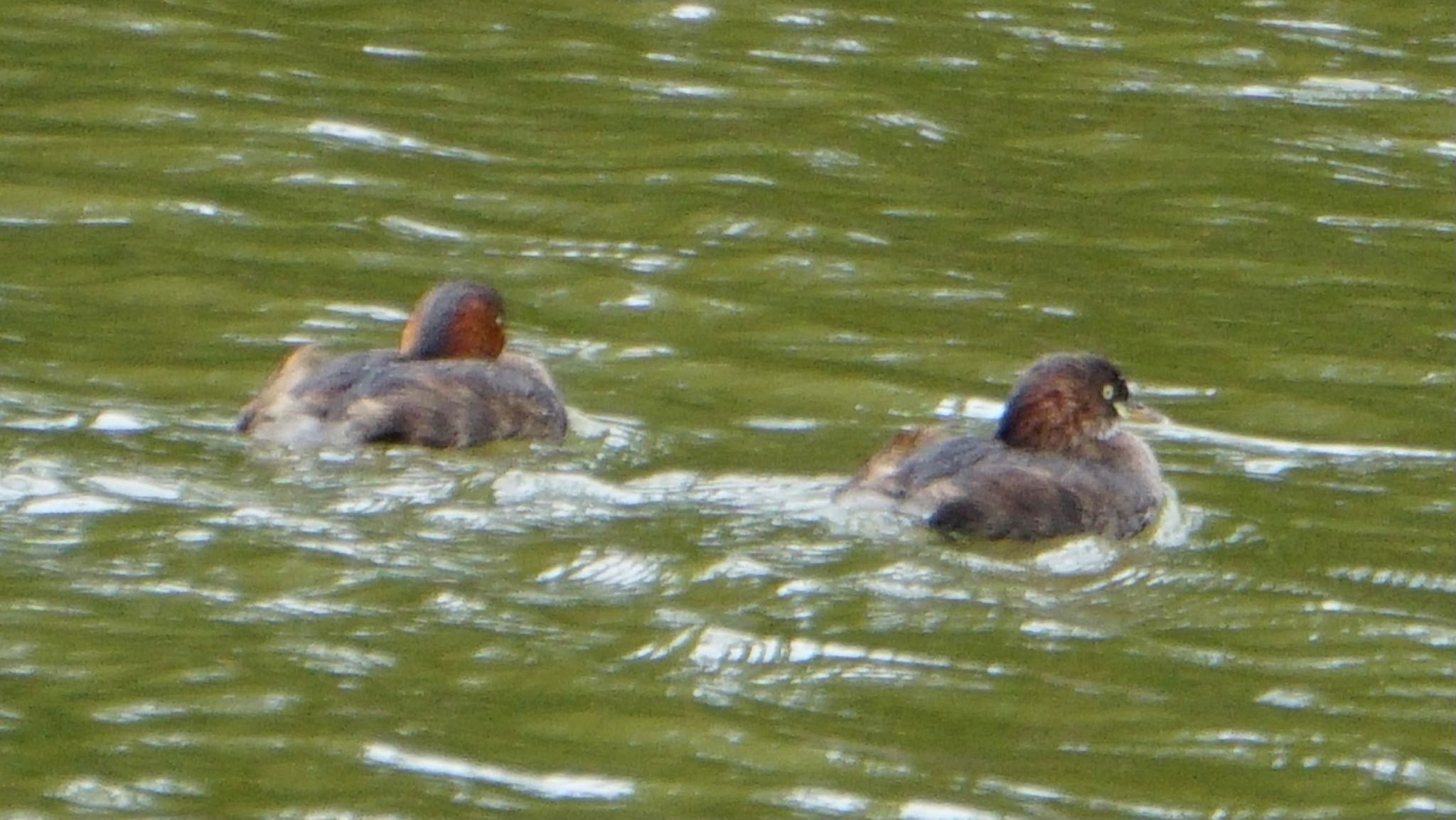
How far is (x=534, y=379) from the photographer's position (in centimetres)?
952

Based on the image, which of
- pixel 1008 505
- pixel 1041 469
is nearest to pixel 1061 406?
pixel 1041 469

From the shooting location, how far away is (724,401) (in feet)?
32.7

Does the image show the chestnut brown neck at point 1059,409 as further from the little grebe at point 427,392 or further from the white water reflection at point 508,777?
the white water reflection at point 508,777

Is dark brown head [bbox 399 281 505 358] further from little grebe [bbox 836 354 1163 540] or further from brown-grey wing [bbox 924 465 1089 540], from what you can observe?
brown-grey wing [bbox 924 465 1089 540]

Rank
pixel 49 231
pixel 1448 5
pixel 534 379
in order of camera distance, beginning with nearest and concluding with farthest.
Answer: pixel 534 379
pixel 49 231
pixel 1448 5

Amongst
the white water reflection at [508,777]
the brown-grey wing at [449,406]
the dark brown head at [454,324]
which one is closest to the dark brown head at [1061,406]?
the brown-grey wing at [449,406]

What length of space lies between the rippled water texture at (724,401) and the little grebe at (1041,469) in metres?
0.14

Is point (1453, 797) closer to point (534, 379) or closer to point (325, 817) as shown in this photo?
point (325, 817)

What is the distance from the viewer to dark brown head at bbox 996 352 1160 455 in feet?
29.8

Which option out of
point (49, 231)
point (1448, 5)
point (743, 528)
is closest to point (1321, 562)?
point (743, 528)

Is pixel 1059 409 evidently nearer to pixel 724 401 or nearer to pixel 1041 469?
pixel 1041 469

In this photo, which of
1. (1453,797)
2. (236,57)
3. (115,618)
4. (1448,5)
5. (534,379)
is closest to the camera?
(1453,797)

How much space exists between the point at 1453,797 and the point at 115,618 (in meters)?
3.13

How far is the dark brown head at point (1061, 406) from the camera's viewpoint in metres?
9.07
